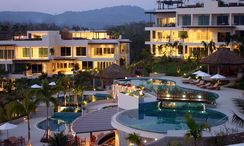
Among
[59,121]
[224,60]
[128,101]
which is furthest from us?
[224,60]

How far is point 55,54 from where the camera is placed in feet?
159

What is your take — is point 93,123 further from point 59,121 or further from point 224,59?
point 224,59

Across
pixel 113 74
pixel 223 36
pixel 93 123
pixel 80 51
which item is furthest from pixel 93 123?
pixel 80 51

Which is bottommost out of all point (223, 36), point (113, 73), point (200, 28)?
point (113, 73)

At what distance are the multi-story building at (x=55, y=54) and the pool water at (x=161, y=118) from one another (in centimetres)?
2547

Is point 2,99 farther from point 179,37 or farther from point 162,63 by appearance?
point 179,37

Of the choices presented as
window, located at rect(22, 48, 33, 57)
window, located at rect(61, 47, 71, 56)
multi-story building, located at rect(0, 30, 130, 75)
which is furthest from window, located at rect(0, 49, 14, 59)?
window, located at rect(61, 47, 71, 56)

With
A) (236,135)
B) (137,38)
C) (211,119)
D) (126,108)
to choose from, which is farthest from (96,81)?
(137,38)

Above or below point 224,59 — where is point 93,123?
below

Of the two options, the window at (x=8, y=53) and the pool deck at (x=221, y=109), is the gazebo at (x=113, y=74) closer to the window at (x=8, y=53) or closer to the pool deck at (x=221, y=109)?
the pool deck at (x=221, y=109)

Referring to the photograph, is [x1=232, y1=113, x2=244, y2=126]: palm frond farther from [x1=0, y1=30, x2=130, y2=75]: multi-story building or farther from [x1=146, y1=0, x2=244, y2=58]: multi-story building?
[x1=0, y1=30, x2=130, y2=75]: multi-story building

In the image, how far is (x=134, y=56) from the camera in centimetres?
6044

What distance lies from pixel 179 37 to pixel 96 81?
39.2ft

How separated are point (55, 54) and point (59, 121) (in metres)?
21.3
